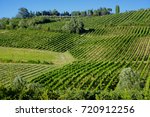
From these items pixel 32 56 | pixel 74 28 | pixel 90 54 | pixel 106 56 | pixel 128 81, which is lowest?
pixel 128 81

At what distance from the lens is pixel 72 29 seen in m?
106

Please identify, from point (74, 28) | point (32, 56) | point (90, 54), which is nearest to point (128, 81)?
point (90, 54)

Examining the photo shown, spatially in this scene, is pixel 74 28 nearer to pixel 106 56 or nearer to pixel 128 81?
pixel 106 56

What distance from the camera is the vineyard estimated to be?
50.2m

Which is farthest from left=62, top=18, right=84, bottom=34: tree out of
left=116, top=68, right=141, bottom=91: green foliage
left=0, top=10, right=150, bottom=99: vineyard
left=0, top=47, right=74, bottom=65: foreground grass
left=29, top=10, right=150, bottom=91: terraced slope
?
left=116, top=68, right=141, bottom=91: green foliage

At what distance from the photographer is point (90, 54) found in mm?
79438

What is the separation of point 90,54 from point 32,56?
40.6ft

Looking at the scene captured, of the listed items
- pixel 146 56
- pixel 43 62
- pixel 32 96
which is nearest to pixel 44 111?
pixel 32 96

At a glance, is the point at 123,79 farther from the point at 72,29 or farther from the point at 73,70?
the point at 72,29

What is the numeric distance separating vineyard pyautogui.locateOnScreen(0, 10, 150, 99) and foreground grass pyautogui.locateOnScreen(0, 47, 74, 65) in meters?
1.81

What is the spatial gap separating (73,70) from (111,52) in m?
22.8

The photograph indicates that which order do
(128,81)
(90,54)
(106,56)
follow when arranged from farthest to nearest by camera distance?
(90,54)
(106,56)
(128,81)

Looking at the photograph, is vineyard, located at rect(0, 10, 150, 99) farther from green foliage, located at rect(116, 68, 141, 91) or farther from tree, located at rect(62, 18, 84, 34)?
tree, located at rect(62, 18, 84, 34)

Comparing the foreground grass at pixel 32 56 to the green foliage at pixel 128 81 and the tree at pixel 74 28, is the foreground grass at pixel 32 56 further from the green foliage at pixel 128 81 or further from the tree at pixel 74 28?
the green foliage at pixel 128 81
